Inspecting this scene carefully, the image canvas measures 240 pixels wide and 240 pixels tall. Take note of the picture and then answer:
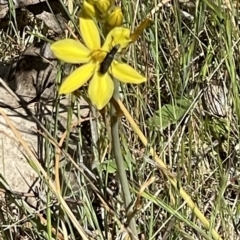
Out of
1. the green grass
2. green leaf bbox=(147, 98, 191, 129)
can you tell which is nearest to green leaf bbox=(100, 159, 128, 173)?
the green grass

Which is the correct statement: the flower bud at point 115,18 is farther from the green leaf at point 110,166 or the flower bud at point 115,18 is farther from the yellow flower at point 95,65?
the green leaf at point 110,166

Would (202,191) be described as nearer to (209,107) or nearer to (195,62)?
(209,107)

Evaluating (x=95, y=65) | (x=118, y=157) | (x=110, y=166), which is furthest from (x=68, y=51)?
(x=110, y=166)

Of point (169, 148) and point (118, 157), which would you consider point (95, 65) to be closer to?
point (118, 157)

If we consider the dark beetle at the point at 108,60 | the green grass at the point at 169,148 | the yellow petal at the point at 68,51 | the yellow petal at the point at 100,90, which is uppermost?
the yellow petal at the point at 68,51

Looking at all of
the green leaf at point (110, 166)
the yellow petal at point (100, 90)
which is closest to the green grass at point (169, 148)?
the green leaf at point (110, 166)

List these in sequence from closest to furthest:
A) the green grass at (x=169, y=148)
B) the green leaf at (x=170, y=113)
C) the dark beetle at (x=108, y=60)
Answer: the dark beetle at (x=108, y=60), the green grass at (x=169, y=148), the green leaf at (x=170, y=113)
